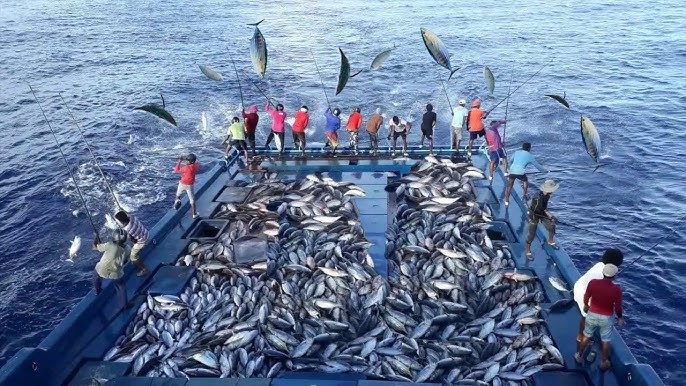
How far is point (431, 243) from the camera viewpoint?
1309 centimetres

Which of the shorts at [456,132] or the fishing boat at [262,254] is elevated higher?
the shorts at [456,132]

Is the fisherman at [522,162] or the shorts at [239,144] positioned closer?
the fisherman at [522,162]

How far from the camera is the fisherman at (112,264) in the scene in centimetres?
1103

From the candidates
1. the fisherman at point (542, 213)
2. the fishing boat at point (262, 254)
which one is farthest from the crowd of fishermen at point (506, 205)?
the fishing boat at point (262, 254)

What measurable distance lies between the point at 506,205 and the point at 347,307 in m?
7.43

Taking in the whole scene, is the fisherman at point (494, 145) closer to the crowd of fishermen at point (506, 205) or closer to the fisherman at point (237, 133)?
the crowd of fishermen at point (506, 205)

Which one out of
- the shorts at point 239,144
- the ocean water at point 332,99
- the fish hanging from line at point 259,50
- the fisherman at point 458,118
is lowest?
the ocean water at point 332,99

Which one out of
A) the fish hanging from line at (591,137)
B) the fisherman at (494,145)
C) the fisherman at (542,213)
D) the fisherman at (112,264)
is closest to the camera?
the fisherman at (112,264)

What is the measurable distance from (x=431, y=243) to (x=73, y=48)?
4749 centimetres

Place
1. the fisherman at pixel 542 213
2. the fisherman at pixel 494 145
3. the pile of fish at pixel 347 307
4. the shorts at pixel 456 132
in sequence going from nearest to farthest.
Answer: the pile of fish at pixel 347 307, the fisherman at pixel 542 213, the fisherman at pixel 494 145, the shorts at pixel 456 132

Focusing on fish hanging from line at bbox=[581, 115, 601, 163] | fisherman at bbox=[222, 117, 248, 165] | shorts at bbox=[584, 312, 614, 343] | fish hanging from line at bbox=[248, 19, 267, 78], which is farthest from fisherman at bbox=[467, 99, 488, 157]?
shorts at bbox=[584, 312, 614, 343]

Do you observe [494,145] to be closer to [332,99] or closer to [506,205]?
[506,205]

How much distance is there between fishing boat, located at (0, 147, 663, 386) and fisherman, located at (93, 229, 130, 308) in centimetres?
35

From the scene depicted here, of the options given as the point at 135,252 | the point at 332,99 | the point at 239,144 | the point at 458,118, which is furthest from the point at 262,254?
the point at 332,99
